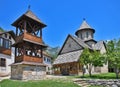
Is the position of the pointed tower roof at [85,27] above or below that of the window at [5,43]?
above

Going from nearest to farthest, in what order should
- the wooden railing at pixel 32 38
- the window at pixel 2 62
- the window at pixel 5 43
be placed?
the wooden railing at pixel 32 38 < the window at pixel 2 62 < the window at pixel 5 43

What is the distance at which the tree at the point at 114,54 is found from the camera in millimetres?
24922

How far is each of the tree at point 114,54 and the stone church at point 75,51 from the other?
21.9ft

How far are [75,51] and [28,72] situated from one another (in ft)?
53.7

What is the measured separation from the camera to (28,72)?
69.6 feet

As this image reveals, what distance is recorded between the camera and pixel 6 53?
3091cm

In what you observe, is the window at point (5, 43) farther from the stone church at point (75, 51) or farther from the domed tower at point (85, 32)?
the domed tower at point (85, 32)

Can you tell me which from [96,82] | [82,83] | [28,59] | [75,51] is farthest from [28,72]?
[75,51]

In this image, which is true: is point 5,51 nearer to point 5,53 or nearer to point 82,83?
point 5,53

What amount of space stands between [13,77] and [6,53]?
31.8ft

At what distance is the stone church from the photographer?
32.9 meters

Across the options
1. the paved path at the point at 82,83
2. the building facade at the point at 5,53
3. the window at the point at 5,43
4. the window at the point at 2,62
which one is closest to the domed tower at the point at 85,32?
the building facade at the point at 5,53

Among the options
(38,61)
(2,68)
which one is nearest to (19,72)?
(38,61)

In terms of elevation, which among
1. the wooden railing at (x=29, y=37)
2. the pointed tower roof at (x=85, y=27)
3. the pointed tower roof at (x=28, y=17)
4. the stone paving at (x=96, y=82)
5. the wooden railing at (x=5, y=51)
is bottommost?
the stone paving at (x=96, y=82)
